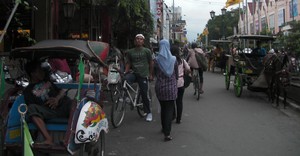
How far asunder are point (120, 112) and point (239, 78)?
17.8 ft

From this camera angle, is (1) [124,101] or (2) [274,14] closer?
(1) [124,101]

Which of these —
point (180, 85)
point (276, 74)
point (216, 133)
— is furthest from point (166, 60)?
point (276, 74)

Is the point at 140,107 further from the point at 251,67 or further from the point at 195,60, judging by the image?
the point at 251,67

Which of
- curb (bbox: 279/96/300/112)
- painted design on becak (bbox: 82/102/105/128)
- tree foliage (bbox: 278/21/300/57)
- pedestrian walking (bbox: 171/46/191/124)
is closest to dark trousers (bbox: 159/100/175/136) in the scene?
pedestrian walking (bbox: 171/46/191/124)

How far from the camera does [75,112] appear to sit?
4.78 meters

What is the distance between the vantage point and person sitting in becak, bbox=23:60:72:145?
512 cm

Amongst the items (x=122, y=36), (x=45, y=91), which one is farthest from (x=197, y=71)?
(x=122, y=36)

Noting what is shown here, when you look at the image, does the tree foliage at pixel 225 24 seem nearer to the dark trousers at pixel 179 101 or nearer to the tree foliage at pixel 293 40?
the tree foliage at pixel 293 40

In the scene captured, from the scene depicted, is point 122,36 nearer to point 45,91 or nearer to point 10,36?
point 10,36

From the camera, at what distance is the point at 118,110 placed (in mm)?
8289

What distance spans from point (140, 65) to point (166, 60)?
4.84ft

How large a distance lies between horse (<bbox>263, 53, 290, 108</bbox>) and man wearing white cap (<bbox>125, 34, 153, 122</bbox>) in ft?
13.5

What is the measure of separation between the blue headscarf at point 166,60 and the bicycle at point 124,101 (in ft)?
5.02

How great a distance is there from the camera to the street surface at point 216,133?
6.41 meters
